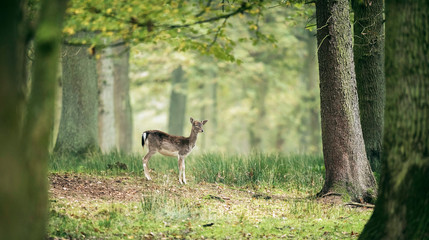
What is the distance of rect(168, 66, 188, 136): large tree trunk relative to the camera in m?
25.1

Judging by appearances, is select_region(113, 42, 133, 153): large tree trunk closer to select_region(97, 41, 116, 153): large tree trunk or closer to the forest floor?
select_region(97, 41, 116, 153): large tree trunk

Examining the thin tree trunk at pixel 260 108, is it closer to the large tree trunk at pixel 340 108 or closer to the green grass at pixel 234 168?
the green grass at pixel 234 168

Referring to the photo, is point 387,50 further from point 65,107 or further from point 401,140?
point 65,107

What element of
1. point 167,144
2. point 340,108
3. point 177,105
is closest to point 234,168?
point 167,144

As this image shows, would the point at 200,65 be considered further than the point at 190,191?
Yes

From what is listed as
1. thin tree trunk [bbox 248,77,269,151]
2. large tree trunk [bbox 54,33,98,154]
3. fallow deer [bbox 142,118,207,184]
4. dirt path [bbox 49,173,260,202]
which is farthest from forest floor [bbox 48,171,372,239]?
thin tree trunk [bbox 248,77,269,151]

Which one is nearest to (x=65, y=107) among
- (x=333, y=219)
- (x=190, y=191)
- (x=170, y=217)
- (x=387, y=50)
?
(x=190, y=191)

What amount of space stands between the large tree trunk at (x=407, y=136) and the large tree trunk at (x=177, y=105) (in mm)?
19711

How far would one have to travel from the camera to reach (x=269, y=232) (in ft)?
23.5

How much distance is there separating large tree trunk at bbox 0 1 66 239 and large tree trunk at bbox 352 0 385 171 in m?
8.11

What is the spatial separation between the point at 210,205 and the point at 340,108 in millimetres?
2688

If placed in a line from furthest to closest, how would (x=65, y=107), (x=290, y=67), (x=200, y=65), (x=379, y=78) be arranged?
(x=290, y=67), (x=200, y=65), (x=65, y=107), (x=379, y=78)

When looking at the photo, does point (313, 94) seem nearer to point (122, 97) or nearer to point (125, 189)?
point (122, 97)

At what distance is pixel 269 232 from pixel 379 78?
520 centimetres
